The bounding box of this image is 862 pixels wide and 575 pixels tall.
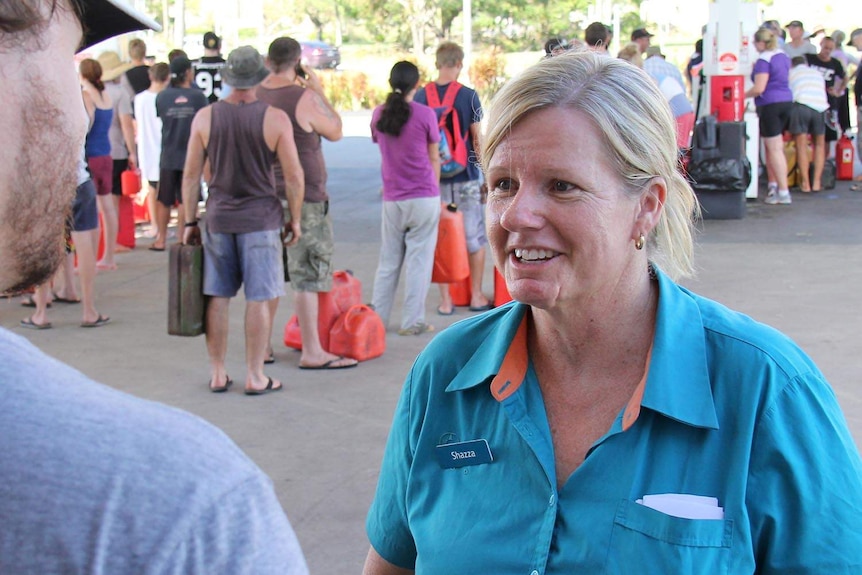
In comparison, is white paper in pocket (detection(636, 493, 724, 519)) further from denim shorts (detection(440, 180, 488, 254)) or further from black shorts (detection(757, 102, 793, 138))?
black shorts (detection(757, 102, 793, 138))

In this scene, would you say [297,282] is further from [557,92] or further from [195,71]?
[195,71]

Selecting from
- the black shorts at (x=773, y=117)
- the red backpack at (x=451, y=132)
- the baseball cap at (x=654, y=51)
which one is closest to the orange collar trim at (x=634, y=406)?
the red backpack at (x=451, y=132)

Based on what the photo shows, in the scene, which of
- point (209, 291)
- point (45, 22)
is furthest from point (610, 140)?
point (209, 291)

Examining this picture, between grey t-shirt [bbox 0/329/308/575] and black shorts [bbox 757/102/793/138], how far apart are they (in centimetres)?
1285

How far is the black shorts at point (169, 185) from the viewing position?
1002 cm

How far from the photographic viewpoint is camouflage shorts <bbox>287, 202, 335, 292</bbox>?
258 inches

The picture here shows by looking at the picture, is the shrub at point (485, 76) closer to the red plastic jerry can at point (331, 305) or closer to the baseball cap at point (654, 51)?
the baseball cap at point (654, 51)

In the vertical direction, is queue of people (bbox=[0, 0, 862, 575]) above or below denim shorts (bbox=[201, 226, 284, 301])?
above

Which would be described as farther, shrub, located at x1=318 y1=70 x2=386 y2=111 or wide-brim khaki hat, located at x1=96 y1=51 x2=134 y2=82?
shrub, located at x1=318 y1=70 x2=386 y2=111

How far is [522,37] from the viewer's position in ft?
168

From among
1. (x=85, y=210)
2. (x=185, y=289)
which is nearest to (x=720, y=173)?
(x=85, y=210)

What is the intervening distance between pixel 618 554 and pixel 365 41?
69465 mm

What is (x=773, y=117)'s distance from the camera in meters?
12.7

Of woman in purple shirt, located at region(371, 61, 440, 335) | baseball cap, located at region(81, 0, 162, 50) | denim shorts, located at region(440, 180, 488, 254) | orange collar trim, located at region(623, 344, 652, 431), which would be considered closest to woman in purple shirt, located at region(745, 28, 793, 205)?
denim shorts, located at region(440, 180, 488, 254)
